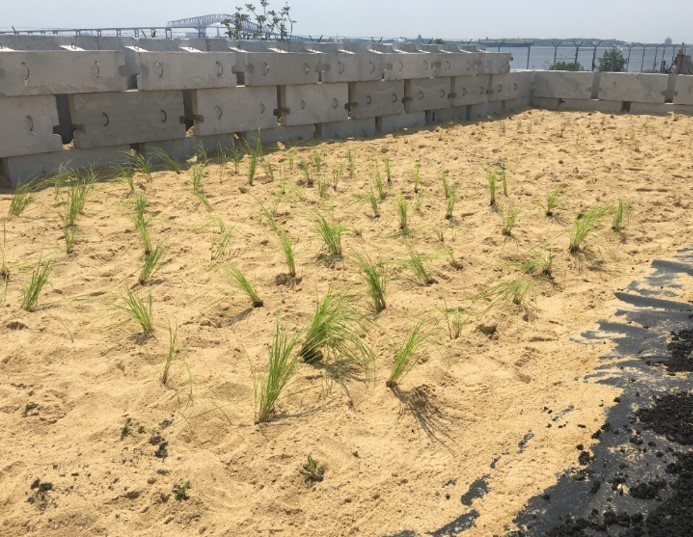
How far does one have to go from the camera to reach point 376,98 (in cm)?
854

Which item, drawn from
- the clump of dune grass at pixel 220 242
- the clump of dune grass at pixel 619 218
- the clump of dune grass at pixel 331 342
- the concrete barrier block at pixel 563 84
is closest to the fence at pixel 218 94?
the concrete barrier block at pixel 563 84

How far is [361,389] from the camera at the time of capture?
2801mm

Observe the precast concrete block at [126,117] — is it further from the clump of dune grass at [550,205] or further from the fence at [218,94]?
the clump of dune grass at [550,205]

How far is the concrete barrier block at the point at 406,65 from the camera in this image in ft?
27.9

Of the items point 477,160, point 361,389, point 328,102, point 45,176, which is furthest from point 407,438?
point 328,102

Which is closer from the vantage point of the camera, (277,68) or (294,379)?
(294,379)

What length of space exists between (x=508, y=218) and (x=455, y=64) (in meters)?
5.67

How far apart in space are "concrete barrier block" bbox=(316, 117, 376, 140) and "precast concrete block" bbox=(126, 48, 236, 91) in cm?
158

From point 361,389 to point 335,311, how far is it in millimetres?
410

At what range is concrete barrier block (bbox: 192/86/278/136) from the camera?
6.64 m

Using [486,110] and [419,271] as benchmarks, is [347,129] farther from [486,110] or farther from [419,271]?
[419,271]

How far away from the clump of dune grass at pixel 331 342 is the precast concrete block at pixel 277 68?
4618 mm

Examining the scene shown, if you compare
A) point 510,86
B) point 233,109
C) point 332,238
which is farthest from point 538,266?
point 510,86

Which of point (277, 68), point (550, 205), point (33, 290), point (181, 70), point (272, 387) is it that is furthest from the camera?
point (277, 68)
